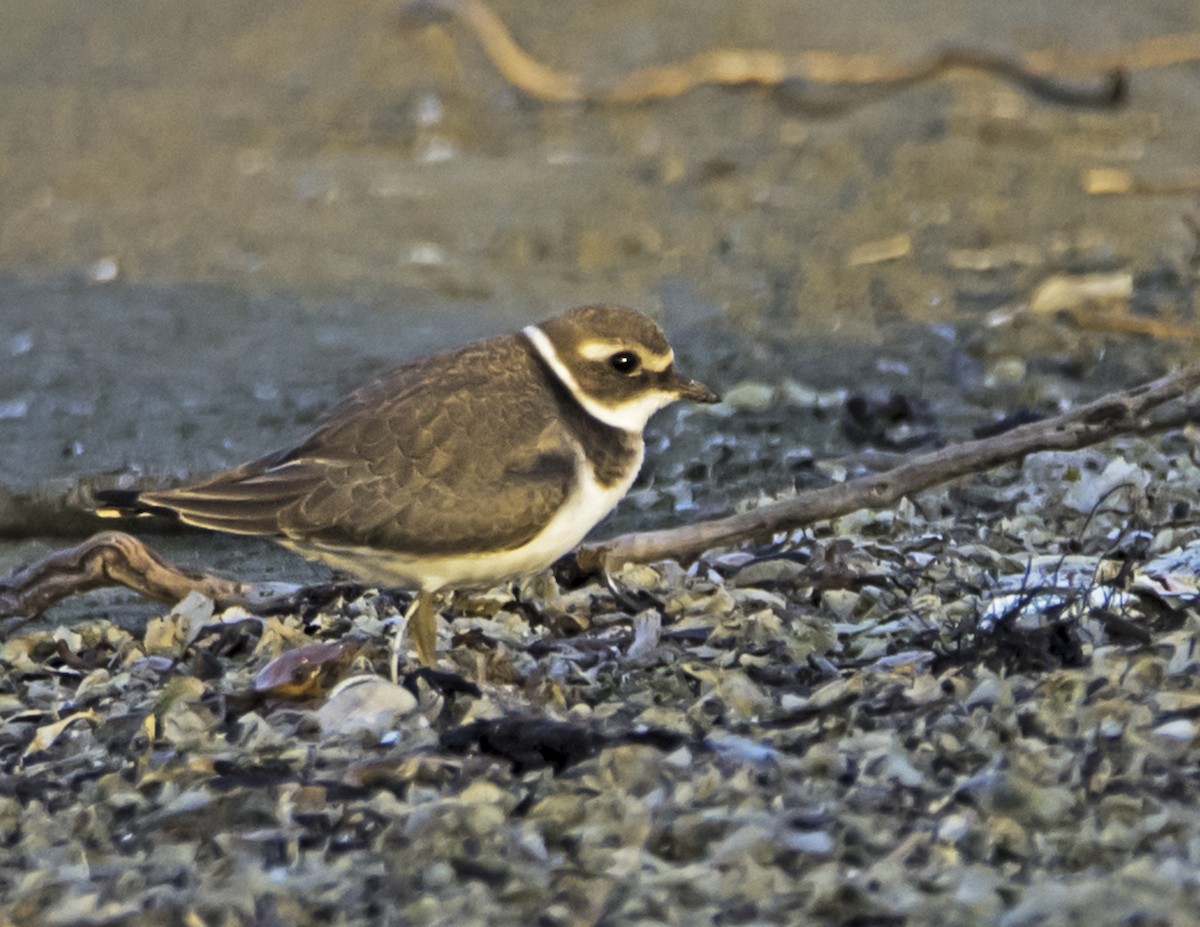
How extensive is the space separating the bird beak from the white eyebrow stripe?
7 cm

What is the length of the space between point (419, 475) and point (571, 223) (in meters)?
5.04

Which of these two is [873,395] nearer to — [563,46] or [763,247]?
[763,247]

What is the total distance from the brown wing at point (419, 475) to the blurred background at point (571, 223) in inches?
54.8

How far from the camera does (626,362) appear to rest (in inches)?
198

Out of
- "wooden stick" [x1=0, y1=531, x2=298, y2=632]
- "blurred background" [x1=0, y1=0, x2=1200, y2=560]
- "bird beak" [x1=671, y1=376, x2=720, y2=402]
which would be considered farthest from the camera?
"blurred background" [x1=0, y1=0, x2=1200, y2=560]

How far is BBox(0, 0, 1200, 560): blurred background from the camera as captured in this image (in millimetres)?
7059

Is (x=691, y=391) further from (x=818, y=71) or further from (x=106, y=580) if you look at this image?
(x=818, y=71)

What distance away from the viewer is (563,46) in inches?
496

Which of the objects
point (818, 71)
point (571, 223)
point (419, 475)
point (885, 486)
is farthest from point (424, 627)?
point (818, 71)

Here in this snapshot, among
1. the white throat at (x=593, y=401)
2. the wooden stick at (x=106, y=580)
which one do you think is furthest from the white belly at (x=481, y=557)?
the wooden stick at (x=106, y=580)

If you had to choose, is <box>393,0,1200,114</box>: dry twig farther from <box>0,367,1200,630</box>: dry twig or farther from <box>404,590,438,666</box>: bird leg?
<box>404,590,438,666</box>: bird leg

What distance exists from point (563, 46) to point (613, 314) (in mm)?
7914

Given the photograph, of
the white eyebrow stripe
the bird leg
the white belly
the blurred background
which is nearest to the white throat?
the white eyebrow stripe

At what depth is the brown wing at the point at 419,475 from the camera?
4.56m
